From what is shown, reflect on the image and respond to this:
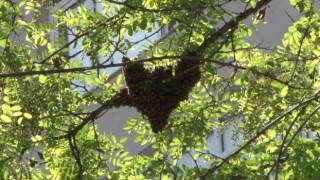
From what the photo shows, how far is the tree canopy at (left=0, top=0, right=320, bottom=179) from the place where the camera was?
8.40 m

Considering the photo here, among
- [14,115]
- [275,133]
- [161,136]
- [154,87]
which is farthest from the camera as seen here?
[161,136]

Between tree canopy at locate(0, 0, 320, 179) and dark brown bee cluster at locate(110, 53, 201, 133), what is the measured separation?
0.02 metres

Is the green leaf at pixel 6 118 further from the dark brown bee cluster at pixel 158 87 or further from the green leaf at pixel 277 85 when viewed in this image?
the green leaf at pixel 277 85

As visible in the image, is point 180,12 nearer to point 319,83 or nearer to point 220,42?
point 220,42

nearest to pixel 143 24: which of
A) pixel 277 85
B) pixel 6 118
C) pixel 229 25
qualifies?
pixel 229 25

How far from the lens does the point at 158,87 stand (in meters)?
7.84

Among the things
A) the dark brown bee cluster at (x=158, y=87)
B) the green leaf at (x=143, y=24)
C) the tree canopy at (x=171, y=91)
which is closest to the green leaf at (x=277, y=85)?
the tree canopy at (x=171, y=91)

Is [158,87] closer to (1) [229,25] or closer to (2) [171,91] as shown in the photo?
(2) [171,91]

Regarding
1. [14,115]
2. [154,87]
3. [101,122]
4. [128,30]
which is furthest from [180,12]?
[101,122]

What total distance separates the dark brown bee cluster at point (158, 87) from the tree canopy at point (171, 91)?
19 millimetres

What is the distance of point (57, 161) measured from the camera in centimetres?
945

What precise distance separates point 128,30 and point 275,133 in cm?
158

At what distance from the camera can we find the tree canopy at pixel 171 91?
8.40 metres

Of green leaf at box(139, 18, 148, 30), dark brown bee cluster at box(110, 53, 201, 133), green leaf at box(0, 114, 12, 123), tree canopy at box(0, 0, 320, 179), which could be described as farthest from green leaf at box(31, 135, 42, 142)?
green leaf at box(139, 18, 148, 30)
